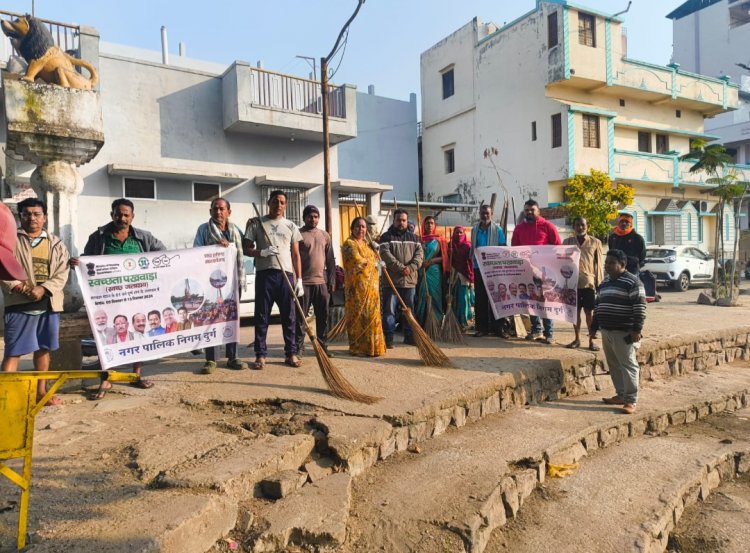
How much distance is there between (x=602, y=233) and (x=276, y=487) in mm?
15530

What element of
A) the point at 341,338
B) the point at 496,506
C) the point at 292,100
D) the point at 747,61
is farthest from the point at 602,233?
the point at 747,61

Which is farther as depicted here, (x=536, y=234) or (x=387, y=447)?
→ (x=536, y=234)

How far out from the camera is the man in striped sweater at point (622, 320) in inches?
184

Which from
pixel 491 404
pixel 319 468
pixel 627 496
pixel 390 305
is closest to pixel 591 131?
pixel 390 305

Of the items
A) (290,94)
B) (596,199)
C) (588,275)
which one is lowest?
(588,275)

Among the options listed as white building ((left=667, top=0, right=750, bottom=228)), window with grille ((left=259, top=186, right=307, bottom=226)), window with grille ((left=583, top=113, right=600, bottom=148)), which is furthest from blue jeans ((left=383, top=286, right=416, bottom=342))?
white building ((left=667, top=0, right=750, bottom=228))

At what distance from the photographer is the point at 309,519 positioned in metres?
2.63

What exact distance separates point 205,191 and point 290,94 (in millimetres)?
3327

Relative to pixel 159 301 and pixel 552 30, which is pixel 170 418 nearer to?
pixel 159 301

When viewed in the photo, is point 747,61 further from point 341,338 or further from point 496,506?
point 496,506

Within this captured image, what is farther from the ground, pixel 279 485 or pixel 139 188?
pixel 139 188

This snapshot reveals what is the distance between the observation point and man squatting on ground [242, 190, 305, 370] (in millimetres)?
4801

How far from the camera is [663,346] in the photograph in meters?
6.63

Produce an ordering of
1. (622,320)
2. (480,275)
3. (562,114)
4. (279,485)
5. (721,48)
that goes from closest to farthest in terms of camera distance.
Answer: (279,485), (622,320), (480,275), (562,114), (721,48)
